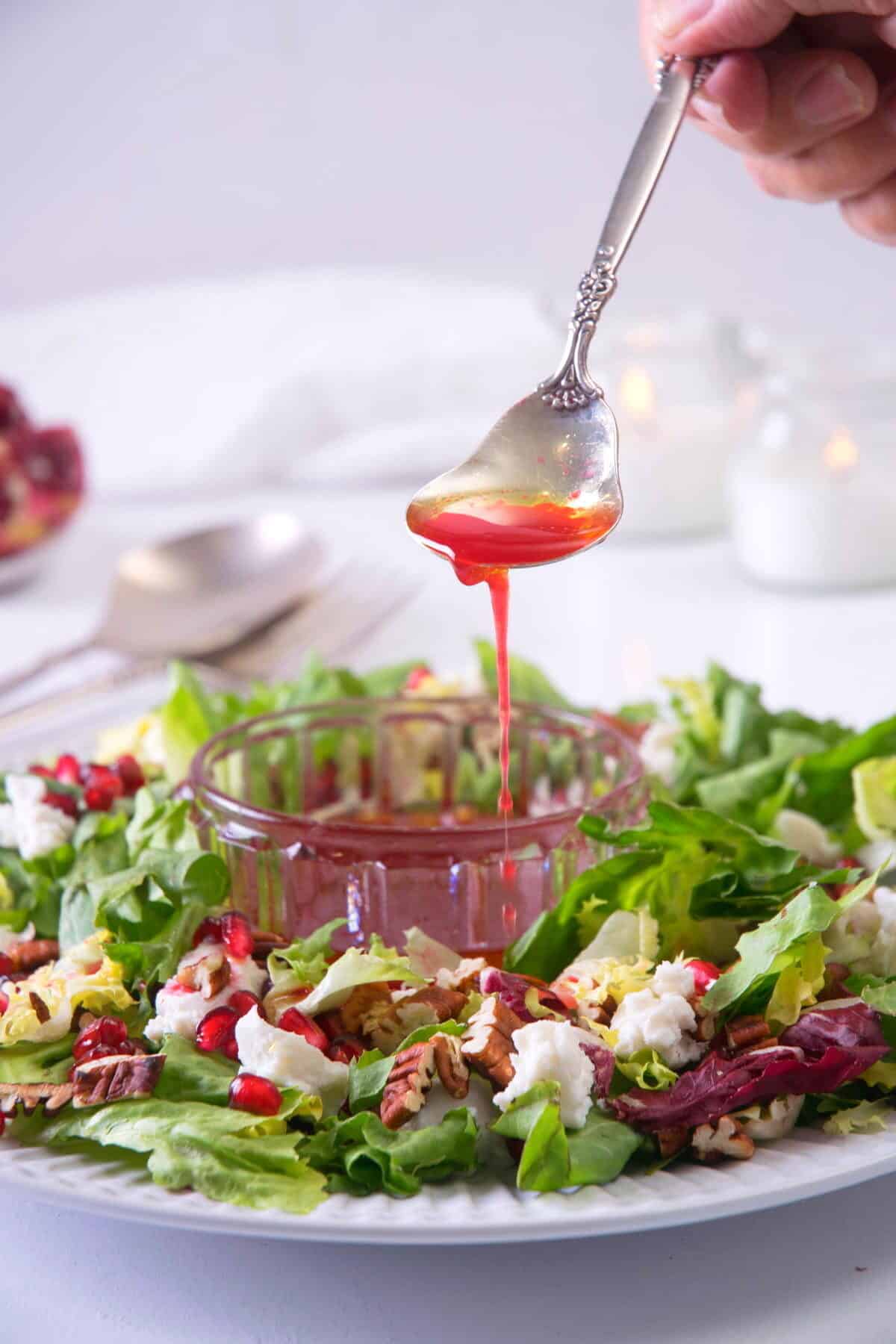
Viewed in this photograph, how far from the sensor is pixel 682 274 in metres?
5.65

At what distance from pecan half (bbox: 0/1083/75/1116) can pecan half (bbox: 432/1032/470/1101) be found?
0.33 metres

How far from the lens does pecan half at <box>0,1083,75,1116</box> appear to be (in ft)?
4.77

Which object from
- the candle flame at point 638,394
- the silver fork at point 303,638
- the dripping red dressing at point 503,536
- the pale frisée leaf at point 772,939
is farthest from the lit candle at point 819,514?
the pale frisée leaf at point 772,939

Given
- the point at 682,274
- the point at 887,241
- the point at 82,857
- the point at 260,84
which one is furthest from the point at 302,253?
the point at 82,857

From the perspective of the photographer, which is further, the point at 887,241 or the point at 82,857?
the point at 887,241

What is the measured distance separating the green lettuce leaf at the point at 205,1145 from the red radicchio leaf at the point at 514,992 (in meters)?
0.24

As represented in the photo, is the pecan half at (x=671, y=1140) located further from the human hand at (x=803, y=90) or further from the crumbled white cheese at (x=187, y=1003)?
the human hand at (x=803, y=90)

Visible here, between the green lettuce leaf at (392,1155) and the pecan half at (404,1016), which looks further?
the pecan half at (404,1016)

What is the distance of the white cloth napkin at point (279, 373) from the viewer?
15.2 ft

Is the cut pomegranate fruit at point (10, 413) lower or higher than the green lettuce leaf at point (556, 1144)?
higher

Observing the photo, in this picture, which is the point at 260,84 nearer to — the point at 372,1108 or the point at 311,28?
the point at 311,28

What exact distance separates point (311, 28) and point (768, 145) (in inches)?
140

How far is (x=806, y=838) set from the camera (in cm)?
203

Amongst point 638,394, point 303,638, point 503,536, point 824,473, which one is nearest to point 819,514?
point 824,473
